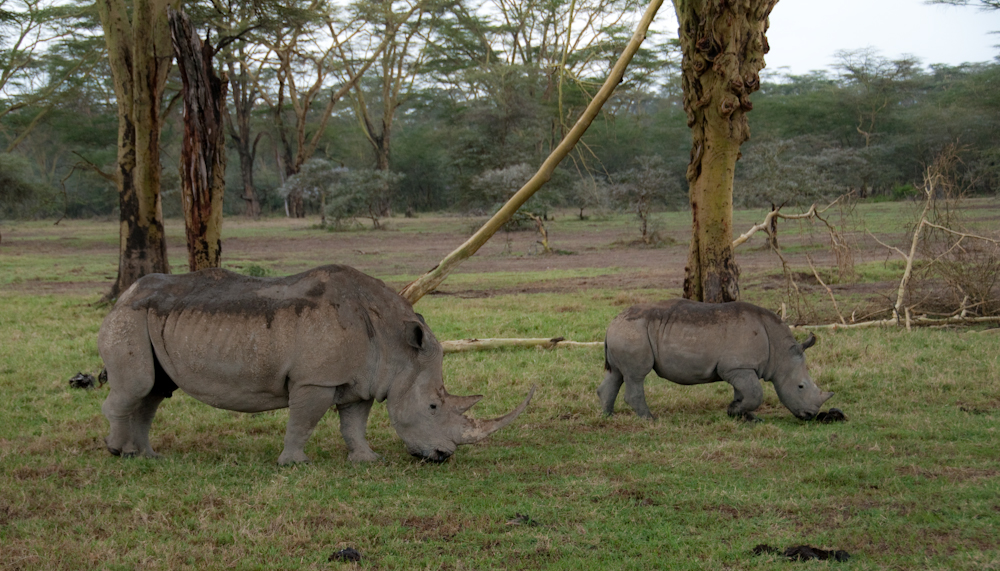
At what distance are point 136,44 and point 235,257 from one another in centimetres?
1074

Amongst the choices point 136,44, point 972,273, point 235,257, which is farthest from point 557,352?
point 235,257

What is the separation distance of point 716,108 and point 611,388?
3549 millimetres

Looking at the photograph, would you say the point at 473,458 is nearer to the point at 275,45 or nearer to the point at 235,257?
the point at 235,257

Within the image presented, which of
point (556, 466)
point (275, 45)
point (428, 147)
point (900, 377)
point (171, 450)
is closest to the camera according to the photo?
point (556, 466)

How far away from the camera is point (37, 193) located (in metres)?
29.9

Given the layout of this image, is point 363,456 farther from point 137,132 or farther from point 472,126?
point 472,126

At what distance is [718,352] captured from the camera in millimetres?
7113

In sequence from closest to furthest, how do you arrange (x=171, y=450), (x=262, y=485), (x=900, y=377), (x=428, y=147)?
(x=262, y=485)
(x=171, y=450)
(x=900, y=377)
(x=428, y=147)

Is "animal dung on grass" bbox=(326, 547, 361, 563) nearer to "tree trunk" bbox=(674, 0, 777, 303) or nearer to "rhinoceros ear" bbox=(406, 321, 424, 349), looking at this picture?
"rhinoceros ear" bbox=(406, 321, 424, 349)

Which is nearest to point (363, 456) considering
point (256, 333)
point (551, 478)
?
point (256, 333)

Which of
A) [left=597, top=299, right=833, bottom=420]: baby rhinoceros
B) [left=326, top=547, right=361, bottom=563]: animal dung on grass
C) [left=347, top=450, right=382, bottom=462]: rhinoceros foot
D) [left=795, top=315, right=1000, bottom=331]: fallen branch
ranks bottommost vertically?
[left=347, top=450, right=382, bottom=462]: rhinoceros foot

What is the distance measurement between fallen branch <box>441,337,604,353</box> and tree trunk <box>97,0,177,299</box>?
5827 mm

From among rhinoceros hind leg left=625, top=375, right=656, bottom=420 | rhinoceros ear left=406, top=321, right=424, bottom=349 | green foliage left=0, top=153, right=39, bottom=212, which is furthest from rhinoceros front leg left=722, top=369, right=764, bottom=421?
green foliage left=0, top=153, right=39, bottom=212

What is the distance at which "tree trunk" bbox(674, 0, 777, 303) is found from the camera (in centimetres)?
902
